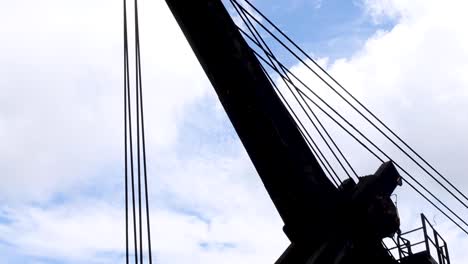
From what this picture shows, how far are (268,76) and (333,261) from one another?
2.74 m

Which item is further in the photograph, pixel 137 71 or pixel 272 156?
pixel 272 156

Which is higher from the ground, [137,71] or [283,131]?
[137,71]

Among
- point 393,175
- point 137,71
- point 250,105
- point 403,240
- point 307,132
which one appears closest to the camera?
point 137,71

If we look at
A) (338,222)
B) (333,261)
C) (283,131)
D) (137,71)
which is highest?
(137,71)

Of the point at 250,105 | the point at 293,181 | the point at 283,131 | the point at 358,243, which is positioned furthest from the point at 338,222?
the point at 250,105

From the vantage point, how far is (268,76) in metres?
7.95

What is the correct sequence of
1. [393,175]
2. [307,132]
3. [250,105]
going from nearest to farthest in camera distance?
1. [250,105]
2. [307,132]
3. [393,175]

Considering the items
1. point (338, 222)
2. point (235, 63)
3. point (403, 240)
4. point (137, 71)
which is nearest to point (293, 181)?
point (338, 222)

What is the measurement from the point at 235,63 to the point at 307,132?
60.0 inches

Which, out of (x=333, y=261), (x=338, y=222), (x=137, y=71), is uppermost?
(x=137, y=71)

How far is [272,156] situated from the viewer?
24.8 ft

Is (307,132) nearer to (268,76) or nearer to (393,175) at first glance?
(268,76)

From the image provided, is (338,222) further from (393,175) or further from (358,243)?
(393,175)

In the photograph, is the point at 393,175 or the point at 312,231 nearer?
the point at 312,231
